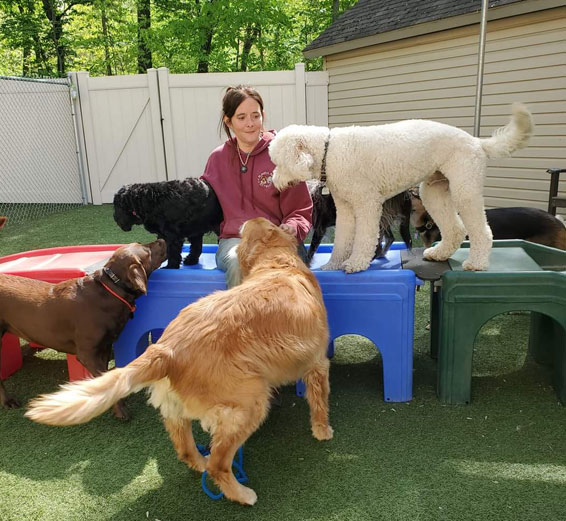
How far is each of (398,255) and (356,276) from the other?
756mm

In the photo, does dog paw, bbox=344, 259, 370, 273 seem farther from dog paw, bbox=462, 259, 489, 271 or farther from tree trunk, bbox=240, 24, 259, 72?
tree trunk, bbox=240, 24, 259, 72

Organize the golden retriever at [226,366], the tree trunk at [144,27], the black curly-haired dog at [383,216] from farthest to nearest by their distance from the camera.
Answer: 1. the tree trunk at [144,27]
2. the black curly-haired dog at [383,216]
3. the golden retriever at [226,366]

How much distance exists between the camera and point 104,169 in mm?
10781

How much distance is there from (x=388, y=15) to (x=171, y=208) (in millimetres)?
7626

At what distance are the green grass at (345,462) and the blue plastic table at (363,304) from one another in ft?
0.87

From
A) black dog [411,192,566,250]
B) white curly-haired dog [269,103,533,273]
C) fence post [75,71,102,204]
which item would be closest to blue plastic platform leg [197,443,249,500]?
white curly-haired dog [269,103,533,273]

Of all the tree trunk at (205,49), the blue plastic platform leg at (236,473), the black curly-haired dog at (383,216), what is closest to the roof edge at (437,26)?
the black curly-haired dog at (383,216)

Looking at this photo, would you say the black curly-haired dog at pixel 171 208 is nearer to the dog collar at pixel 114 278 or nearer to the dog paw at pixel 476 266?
the dog collar at pixel 114 278

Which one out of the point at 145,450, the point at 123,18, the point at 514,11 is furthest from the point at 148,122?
the point at 123,18

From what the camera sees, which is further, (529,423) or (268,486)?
(529,423)

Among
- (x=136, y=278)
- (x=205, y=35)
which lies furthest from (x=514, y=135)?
(x=205, y=35)

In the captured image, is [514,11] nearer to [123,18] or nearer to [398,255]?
[398,255]

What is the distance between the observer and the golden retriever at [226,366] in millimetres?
2062

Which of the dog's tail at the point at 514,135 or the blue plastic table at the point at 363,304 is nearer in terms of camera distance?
the dog's tail at the point at 514,135
